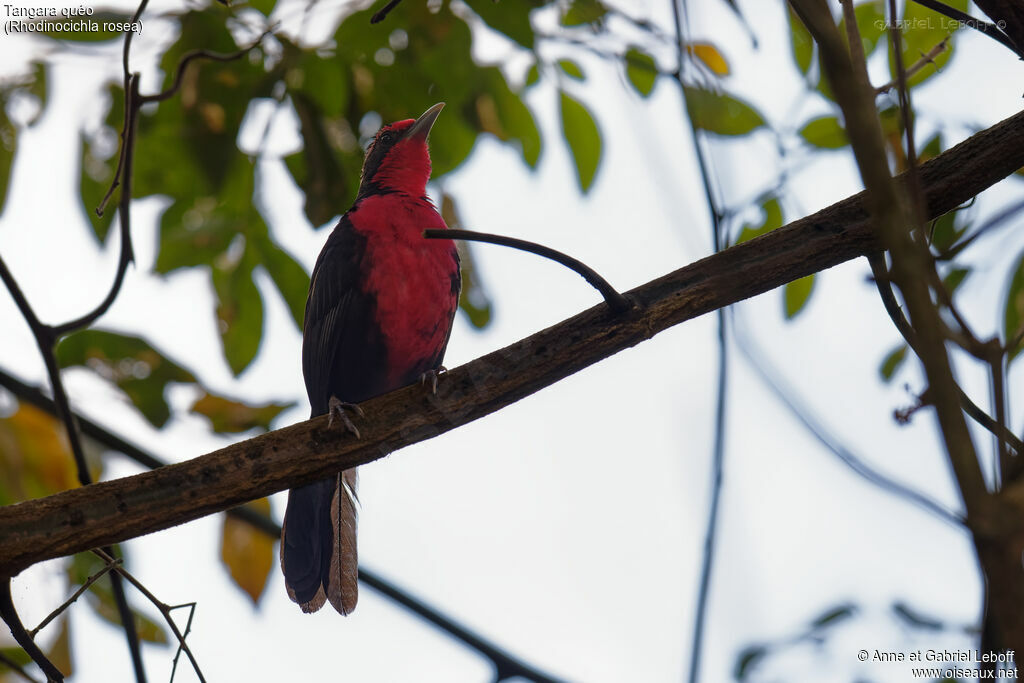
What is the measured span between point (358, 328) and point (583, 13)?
141 centimetres

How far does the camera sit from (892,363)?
2.82 metres

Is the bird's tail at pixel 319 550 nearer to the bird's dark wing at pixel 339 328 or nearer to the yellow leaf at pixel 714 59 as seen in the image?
the bird's dark wing at pixel 339 328

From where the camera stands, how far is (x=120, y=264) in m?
2.78

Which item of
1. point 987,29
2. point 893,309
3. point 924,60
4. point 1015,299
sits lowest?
point 893,309

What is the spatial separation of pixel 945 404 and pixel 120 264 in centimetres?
253

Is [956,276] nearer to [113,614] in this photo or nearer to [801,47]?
[801,47]

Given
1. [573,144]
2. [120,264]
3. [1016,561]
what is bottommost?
[1016,561]

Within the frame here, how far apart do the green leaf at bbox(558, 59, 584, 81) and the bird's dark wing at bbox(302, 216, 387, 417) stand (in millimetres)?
987

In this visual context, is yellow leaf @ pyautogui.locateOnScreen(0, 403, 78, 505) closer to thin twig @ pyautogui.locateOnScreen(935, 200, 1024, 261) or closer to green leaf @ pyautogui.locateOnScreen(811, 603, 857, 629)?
green leaf @ pyautogui.locateOnScreen(811, 603, 857, 629)

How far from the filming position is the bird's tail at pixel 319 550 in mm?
3250

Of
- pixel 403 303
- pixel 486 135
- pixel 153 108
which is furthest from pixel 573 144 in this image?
pixel 153 108

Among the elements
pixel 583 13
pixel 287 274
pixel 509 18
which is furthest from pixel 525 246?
pixel 287 274

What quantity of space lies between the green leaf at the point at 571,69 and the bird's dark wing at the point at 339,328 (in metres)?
0.99

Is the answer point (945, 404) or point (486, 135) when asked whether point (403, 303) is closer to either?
point (486, 135)
